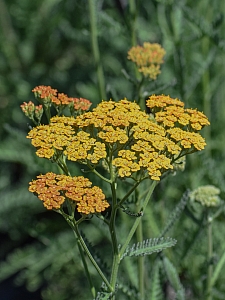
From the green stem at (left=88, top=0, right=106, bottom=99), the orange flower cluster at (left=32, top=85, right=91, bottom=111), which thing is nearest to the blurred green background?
the green stem at (left=88, top=0, right=106, bottom=99)

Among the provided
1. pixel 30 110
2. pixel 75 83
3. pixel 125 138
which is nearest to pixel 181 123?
pixel 125 138

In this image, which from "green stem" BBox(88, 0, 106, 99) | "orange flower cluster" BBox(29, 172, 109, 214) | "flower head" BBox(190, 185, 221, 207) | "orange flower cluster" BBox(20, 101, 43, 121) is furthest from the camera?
"green stem" BBox(88, 0, 106, 99)

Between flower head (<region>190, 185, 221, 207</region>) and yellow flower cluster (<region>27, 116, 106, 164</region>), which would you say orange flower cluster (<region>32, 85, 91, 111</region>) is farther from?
flower head (<region>190, 185, 221, 207</region>)

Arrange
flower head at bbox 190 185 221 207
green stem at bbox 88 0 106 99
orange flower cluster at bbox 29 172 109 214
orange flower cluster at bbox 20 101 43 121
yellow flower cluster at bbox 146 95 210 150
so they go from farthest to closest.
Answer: green stem at bbox 88 0 106 99
flower head at bbox 190 185 221 207
orange flower cluster at bbox 20 101 43 121
yellow flower cluster at bbox 146 95 210 150
orange flower cluster at bbox 29 172 109 214

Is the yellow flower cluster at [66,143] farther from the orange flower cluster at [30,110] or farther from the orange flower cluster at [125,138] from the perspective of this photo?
the orange flower cluster at [30,110]

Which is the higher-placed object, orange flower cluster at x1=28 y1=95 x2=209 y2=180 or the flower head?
orange flower cluster at x1=28 y1=95 x2=209 y2=180
